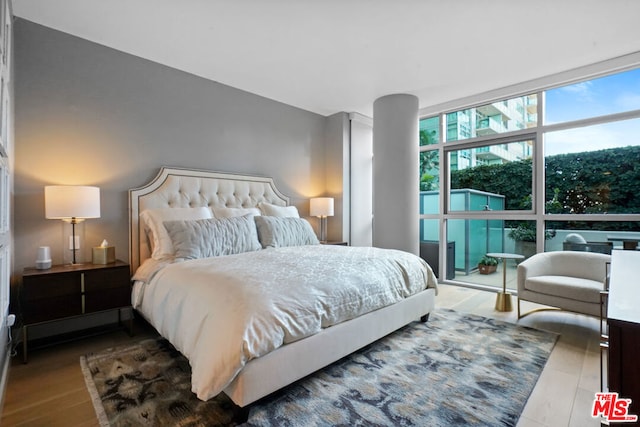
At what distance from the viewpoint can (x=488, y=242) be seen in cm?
424

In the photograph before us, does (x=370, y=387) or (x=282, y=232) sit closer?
(x=370, y=387)

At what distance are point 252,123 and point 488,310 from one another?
3.56 m

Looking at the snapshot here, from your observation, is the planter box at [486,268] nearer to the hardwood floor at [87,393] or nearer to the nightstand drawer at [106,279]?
the hardwood floor at [87,393]

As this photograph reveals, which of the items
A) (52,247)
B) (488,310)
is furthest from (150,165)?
(488,310)

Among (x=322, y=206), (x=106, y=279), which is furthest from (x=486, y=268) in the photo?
(x=106, y=279)

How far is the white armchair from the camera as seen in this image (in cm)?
253

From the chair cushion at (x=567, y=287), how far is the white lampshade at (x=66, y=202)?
3.91 metres

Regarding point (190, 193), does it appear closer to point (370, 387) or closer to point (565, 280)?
point (370, 387)

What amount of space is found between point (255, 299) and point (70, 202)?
6.07 feet

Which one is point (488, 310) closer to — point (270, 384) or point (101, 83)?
point (270, 384)

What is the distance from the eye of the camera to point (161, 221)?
2783 millimetres

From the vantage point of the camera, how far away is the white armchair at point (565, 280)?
253 centimetres

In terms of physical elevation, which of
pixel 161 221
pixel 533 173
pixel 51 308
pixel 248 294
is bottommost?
pixel 51 308

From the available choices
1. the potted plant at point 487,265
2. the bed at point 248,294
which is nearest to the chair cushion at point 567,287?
the bed at point 248,294
